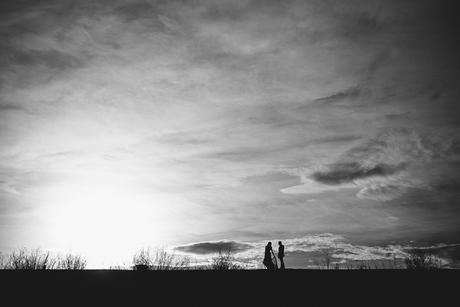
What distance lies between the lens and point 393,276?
15.2m

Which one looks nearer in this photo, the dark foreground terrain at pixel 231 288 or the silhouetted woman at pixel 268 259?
the dark foreground terrain at pixel 231 288

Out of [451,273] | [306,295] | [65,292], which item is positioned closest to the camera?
[65,292]

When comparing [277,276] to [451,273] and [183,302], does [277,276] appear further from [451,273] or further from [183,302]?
[451,273]

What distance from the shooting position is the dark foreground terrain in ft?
43.7

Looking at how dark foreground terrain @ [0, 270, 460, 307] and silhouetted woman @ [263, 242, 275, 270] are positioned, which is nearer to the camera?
dark foreground terrain @ [0, 270, 460, 307]

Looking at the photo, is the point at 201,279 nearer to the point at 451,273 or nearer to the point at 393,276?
the point at 393,276

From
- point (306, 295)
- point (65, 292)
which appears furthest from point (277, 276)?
point (65, 292)

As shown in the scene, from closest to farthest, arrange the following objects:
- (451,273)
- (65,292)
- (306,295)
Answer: (65,292)
(306,295)
(451,273)

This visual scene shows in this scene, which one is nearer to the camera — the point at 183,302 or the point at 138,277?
the point at 183,302

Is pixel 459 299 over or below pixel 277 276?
below

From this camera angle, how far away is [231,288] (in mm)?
14539

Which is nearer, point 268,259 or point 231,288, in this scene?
point 231,288

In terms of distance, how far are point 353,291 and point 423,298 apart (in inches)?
118

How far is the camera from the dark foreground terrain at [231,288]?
43.7ft
